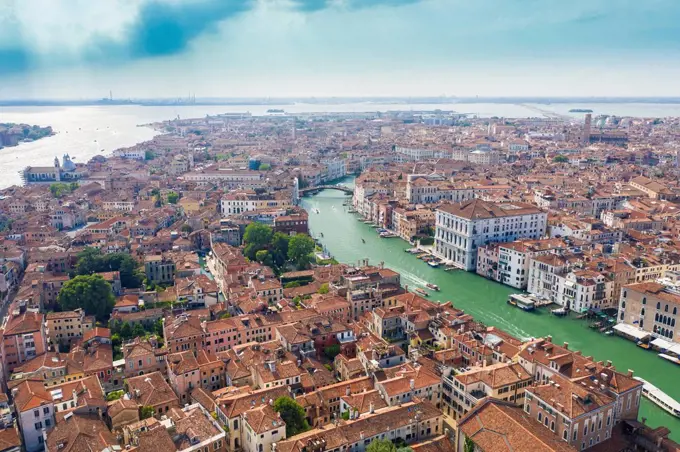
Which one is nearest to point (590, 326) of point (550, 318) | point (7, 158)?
point (550, 318)

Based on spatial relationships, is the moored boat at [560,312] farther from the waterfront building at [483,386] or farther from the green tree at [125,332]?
the green tree at [125,332]

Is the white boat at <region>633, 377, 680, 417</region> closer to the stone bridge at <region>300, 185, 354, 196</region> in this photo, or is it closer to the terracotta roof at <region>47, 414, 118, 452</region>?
the terracotta roof at <region>47, 414, 118, 452</region>

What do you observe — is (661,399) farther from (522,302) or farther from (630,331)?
(522,302)

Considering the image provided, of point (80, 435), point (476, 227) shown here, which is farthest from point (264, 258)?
point (80, 435)

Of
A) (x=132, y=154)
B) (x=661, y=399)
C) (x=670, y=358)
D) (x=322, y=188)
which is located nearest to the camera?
(x=661, y=399)

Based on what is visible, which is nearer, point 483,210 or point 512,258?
point 512,258

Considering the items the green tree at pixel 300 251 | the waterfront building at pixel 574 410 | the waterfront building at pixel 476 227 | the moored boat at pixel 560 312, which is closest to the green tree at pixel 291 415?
the waterfront building at pixel 574 410
